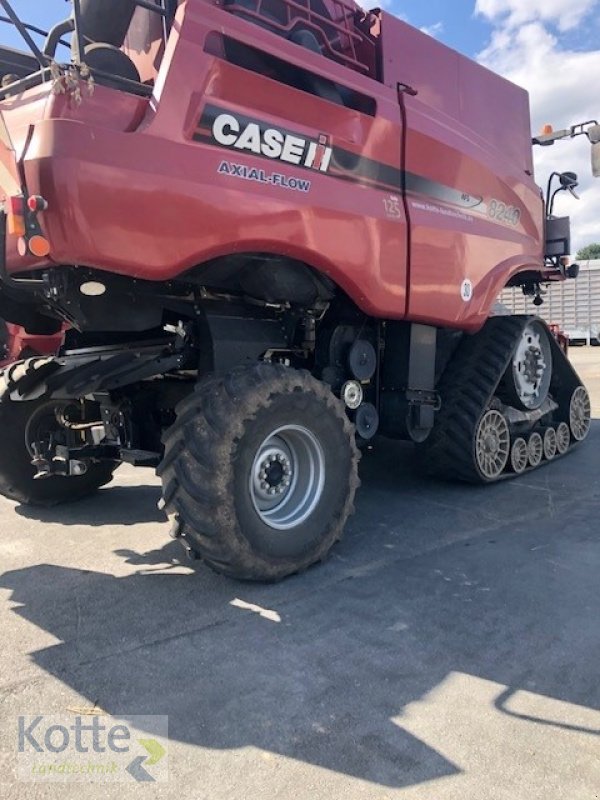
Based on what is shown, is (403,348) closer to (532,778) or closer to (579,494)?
(579,494)

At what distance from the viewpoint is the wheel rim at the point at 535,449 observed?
22.3 ft

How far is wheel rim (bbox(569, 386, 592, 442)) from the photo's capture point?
7.66 m

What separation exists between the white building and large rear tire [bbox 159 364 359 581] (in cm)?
2329

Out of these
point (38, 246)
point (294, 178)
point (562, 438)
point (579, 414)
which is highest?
point (294, 178)

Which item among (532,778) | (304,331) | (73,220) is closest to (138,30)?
(73,220)

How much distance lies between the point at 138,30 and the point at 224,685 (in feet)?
12.6

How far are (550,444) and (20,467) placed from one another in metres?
5.22

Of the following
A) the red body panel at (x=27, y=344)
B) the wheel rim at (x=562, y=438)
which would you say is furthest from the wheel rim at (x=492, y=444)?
the red body panel at (x=27, y=344)

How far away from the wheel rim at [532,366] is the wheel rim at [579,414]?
691 millimetres

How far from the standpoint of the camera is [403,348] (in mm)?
5332

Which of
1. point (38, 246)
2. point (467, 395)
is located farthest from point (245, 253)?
point (467, 395)

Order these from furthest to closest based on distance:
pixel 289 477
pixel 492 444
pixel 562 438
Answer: pixel 562 438
pixel 492 444
pixel 289 477

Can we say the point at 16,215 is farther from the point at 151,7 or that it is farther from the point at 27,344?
the point at 27,344

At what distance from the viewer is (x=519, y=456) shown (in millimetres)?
6629
